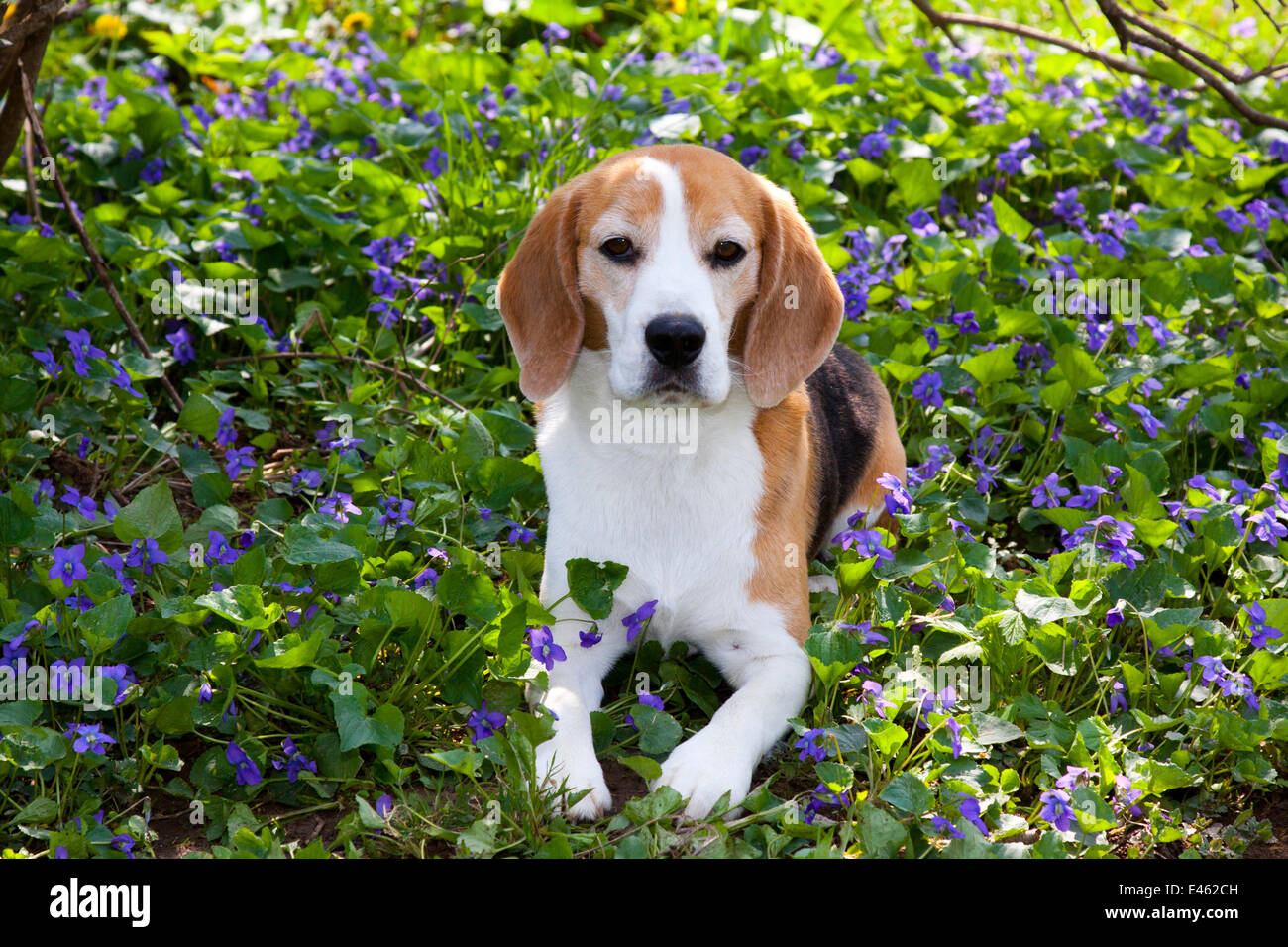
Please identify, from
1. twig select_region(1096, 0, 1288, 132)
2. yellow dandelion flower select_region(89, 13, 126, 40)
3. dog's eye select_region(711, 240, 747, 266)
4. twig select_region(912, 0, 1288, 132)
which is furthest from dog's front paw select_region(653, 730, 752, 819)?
yellow dandelion flower select_region(89, 13, 126, 40)

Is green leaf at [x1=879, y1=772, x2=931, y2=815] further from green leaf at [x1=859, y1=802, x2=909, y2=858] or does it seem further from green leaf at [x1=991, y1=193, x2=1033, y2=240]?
green leaf at [x1=991, y1=193, x2=1033, y2=240]

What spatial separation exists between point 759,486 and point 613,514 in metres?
0.42

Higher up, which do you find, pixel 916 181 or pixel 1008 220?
pixel 916 181

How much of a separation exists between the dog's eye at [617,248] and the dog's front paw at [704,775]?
4.19 ft

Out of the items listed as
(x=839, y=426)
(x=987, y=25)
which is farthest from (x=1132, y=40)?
(x=839, y=426)

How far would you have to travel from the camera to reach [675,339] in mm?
3262

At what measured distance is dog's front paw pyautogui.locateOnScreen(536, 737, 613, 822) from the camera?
3.04m

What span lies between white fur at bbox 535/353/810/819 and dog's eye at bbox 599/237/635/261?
270mm

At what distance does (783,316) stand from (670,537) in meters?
0.70

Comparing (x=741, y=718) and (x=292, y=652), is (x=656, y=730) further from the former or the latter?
(x=292, y=652)

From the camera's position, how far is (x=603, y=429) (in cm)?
364

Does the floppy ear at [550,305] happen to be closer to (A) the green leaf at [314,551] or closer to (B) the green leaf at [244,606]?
(A) the green leaf at [314,551]

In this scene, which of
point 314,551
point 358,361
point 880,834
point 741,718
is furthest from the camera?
point 358,361
